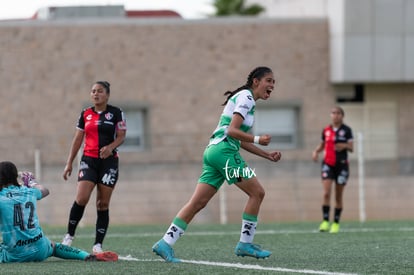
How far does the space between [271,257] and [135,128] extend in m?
19.7

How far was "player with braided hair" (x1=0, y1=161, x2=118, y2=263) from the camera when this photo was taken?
10.4 m

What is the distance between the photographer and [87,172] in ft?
39.1

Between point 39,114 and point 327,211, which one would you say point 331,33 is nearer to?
point 39,114

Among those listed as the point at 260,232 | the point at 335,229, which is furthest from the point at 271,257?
the point at 335,229

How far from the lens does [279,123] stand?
3130 centimetres

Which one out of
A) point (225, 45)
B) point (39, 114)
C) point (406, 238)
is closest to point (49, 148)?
point (39, 114)

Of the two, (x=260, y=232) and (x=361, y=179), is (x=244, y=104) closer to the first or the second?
(x=260, y=232)

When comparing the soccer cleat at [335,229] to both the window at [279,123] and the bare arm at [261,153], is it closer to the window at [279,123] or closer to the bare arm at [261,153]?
the bare arm at [261,153]

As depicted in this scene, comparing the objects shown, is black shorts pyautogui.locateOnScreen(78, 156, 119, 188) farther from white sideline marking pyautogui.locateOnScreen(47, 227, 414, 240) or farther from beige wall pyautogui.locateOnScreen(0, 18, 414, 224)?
beige wall pyautogui.locateOnScreen(0, 18, 414, 224)

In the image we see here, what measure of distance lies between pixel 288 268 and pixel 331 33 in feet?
69.7

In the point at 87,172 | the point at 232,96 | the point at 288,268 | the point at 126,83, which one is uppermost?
the point at 126,83

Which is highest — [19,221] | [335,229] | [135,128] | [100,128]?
[135,128]

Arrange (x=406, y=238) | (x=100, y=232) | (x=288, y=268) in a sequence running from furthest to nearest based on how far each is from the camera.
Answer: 1. (x=406, y=238)
2. (x=100, y=232)
3. (x=288, y=268)

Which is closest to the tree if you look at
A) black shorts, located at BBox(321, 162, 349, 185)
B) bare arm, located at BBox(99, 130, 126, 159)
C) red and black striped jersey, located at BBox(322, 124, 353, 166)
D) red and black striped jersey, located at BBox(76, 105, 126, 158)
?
red and black striped jersey, located at BBox(322, 124, 353, 166)
